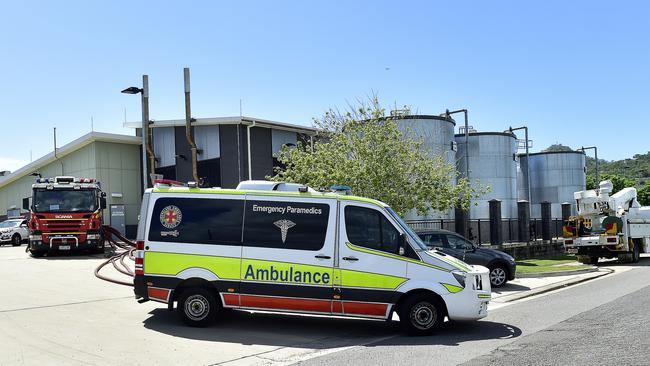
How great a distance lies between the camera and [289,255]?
9008 millimetres

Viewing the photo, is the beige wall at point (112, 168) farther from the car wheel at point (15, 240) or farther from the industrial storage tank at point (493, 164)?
the industrial storage tank at point (493, 164)

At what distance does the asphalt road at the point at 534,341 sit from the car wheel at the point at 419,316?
185mm

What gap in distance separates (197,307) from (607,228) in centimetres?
2092

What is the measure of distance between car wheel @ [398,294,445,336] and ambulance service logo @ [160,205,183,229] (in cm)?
406

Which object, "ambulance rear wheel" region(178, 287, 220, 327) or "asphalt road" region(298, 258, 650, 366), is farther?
"ambulance rear wheel" region(178, 287, 220, 327)

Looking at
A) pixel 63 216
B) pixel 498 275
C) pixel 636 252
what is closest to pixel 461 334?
pixel 498 275

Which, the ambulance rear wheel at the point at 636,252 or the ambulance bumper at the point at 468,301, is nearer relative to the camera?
the ambulance bumper at the point at 468,301

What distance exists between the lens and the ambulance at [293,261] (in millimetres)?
8836

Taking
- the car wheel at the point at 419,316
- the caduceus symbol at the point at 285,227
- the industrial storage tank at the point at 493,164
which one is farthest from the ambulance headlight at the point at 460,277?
the industrial storage tank at the point at 493,164

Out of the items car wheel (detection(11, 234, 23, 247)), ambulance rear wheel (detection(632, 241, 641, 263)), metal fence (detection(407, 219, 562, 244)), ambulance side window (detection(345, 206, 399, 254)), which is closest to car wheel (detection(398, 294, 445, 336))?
ambulance side window (detection(345, 206, 399, 254))

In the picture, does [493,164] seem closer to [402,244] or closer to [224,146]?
[224,146]

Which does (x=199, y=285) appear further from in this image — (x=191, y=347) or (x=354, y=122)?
(x=354, y=122)

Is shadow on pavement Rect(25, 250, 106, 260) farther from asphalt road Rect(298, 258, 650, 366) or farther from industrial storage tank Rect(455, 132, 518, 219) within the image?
industrial storage tank Rect(455, 132, 518, 219)

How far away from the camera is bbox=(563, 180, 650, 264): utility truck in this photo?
24.2 metres
